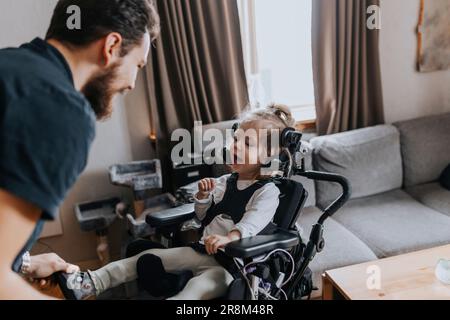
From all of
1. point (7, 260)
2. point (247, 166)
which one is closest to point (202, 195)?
point (247, 166)

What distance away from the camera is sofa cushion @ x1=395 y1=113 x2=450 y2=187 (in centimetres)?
268

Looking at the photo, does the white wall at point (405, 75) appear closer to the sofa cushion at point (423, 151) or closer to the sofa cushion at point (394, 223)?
the sofa cushion at point (423, 151)

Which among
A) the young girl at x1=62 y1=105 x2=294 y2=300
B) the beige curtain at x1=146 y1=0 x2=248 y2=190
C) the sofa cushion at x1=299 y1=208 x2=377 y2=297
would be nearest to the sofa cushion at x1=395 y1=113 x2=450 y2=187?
the sofa cushion at x1=299 y1=208 x2=377 y2=297

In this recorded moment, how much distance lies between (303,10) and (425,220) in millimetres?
1572

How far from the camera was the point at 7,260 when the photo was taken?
82 cm

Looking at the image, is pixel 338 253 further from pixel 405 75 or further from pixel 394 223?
pixel 405 75

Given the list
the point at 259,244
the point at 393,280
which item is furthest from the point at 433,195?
the point at 259,244

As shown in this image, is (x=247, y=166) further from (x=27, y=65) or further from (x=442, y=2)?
(x=442, y=2)

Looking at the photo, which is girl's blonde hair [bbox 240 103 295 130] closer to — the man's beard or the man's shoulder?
the man's beard

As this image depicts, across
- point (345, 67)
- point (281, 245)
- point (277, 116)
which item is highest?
point (345, 67)

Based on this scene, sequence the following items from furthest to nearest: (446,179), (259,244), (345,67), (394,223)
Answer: (345,67) → (446,179) → (394,223) → (259,244)

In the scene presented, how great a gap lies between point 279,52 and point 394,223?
4.55ft

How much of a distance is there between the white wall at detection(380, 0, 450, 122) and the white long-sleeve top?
1863 millimetres

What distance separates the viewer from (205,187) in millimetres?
1596
